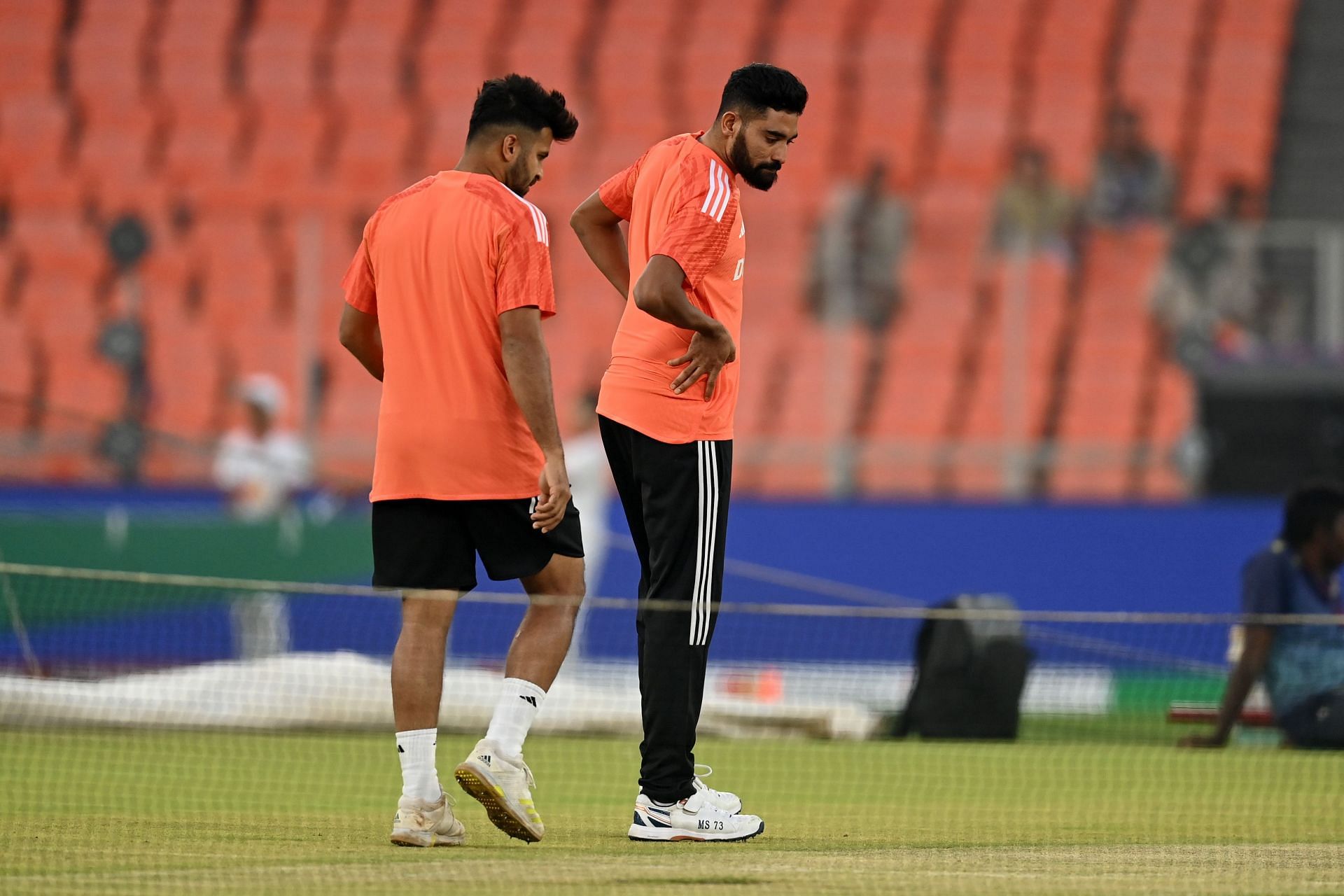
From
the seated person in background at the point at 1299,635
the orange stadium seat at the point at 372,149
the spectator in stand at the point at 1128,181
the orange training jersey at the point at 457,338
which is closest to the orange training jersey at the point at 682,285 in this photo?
the orange training jersey at the point at 457,338

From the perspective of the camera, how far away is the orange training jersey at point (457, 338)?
217 inches

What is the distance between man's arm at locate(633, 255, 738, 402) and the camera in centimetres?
537

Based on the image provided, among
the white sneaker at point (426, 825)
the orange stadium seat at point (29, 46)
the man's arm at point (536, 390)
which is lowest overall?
the white sneaker at point (426, 825)

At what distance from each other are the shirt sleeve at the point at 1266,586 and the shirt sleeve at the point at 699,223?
15.5 ft

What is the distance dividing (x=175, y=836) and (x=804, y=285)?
352 inches

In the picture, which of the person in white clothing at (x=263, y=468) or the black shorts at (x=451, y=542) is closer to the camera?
the black shorts at (x=451, y=542)

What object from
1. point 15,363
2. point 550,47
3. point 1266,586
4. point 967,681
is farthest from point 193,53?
point 1266,586

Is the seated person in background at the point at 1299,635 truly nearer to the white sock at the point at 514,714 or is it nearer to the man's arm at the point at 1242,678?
the man's arm at the point at 1242,678

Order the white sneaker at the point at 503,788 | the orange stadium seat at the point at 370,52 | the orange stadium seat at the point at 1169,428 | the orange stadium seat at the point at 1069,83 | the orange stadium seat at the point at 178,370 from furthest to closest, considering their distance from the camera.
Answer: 1. the orange stadium seat at the point at 370,52
2. the orange stadium seat at the point at 1069,83
3. the orange stadium seat at the point at 178,370
4. the orange stadium seat at the point at 1169,428
5. the white sneaker at the point at 503,788

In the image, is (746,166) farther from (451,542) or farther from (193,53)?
(193,53)

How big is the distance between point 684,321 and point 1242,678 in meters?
4.59

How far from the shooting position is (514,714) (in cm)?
548

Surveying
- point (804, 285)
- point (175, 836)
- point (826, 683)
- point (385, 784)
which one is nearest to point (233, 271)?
point (804, 285)

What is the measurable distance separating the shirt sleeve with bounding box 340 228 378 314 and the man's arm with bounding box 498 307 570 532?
520mm
